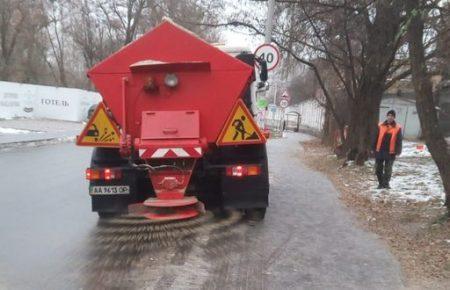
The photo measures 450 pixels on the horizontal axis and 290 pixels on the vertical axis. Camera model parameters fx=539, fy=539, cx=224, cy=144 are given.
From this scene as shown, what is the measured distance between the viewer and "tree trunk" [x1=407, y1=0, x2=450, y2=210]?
778 centimetres

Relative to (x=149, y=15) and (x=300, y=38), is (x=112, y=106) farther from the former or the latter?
(x=149, y=15)

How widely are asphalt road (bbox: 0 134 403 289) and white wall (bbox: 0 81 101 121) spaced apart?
22089mm

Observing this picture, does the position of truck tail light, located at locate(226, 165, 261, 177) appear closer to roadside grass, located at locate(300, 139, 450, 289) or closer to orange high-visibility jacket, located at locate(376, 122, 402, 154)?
roadside grass, located at locate(300, 139, 450, 289)

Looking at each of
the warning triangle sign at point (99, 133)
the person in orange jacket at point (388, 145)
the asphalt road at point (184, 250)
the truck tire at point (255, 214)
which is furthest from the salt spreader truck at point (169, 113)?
the person in orange jacket at point (388, 145)

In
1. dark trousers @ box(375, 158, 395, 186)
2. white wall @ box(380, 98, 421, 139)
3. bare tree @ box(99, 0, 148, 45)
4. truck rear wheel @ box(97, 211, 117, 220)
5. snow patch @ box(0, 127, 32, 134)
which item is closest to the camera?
truck rear wheel @ box(97, 211, 117, 220)

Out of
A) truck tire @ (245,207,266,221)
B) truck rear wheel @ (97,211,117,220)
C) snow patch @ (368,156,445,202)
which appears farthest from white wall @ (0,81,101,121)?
truck tire @ (245,207,266,221)

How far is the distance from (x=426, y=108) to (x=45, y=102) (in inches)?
1165

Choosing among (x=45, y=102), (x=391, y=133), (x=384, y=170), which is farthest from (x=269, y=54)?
(x=45, y=102)

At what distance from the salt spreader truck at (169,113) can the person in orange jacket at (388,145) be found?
5182 millimetres

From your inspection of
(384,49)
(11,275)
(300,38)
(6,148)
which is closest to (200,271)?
(11,275)

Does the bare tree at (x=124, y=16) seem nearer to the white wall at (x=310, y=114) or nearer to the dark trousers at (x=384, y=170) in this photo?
A: the white wall at (x=310, y=114)

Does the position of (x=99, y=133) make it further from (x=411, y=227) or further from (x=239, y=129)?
(x=411, y=227)

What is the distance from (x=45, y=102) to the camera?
1331 inches

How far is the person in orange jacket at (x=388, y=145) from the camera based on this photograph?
11.6 m
